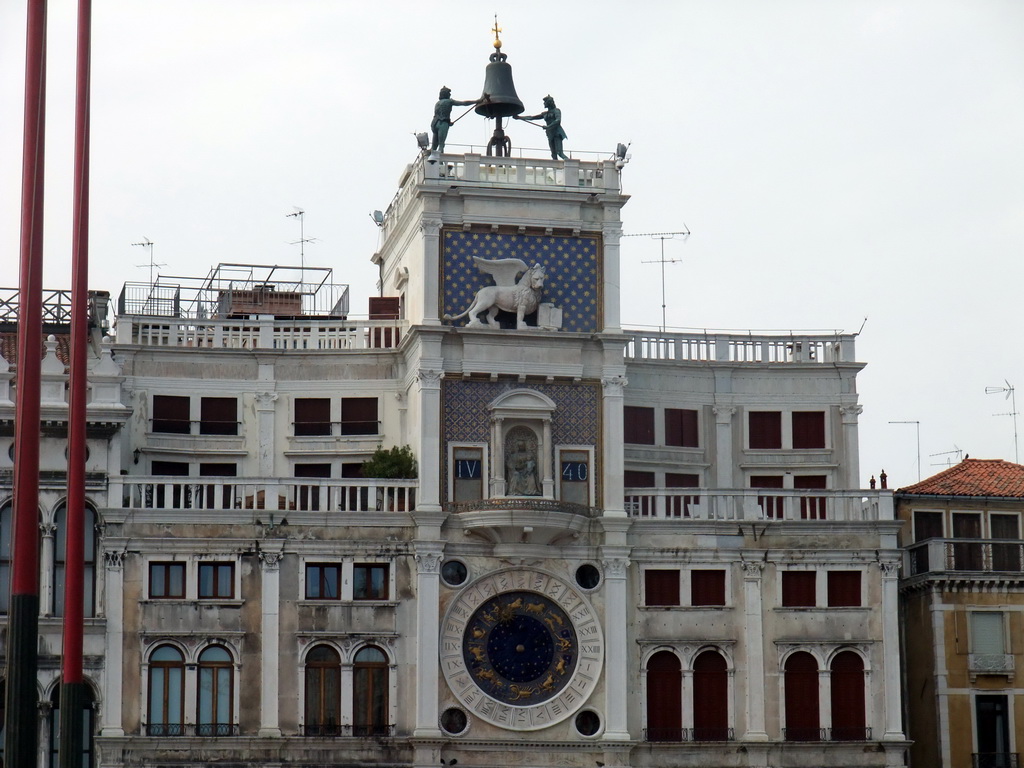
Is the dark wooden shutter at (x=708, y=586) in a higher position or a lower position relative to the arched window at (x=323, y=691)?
higher

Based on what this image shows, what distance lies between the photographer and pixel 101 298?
219 ft

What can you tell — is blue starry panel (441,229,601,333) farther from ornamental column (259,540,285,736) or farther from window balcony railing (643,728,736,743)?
→ window balcony railing (643,728,736,743)

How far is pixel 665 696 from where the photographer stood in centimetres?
6112

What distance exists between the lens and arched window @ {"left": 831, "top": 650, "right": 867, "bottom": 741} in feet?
201

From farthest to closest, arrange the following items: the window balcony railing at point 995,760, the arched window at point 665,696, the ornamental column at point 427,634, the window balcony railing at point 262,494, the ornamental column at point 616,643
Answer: the window balcony railing at point 995,760
the arched window at point 665,696
the ornamental column at point 616,643
the window balcony railing at point 262,494
the ornamental column at point 427,634

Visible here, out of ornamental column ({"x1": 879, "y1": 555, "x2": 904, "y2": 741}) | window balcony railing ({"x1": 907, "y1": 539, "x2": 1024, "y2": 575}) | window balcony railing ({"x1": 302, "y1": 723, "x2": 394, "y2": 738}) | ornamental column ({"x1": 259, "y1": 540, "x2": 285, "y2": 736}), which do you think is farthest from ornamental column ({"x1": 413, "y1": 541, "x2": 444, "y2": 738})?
window balcony railing ({"x1": 907, "y1": 539, "x2": 1024, "y2": 575})

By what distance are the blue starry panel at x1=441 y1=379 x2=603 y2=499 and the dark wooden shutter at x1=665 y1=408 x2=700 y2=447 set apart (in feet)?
15.0

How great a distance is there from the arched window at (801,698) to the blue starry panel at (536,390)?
296 inches

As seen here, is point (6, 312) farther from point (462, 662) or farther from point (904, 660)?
point (904, 660)

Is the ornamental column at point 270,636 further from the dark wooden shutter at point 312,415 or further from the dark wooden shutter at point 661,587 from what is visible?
the dark wooden shutter at point 661,587

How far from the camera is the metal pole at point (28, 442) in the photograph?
38.1 m

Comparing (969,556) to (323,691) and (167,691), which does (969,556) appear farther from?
(167,691)

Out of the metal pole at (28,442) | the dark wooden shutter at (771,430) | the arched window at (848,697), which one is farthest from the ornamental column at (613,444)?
the metal pole at (28,442)

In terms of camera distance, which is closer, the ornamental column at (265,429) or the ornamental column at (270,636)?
the ornamental column at (270,636)
